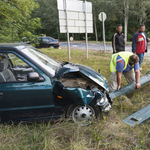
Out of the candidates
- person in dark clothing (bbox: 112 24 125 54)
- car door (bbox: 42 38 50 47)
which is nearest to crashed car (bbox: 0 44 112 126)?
person in dark clothing (bbox: 112 24 125 54)

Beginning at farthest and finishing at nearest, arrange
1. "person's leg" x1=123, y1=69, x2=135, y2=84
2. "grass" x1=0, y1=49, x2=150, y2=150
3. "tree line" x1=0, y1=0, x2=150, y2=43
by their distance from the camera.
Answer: "tree line" x1=0, y1=0, x2=150, y2=43 → "person's leg" x1=123, y1=69, x2=135, y2=84 → "grass" x1=0, y1=49, x2=150, y2=150

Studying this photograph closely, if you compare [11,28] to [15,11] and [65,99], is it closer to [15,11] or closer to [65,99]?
[15,11]

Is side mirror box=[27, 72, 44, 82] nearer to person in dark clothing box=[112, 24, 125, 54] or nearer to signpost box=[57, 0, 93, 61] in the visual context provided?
person in dark clothing box=[112, 24, 125, 54]

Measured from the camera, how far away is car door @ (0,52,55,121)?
2605 mm

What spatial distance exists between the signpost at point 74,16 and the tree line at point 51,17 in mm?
1228

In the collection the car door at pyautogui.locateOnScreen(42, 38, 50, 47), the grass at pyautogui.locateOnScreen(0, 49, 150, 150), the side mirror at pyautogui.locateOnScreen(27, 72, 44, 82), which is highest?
the car door at pyautogui.locateOnScreen(42, 38, 50, 47)

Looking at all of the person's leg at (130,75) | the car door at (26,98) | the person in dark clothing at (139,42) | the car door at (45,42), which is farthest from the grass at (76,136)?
the car door at (45,42)

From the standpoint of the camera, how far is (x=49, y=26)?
41.1 meters

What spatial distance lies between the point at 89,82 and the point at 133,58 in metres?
1.33

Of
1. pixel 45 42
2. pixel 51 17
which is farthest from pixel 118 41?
pixel 51 17

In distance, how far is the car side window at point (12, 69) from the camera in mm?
2752

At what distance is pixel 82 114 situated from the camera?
2828 mm

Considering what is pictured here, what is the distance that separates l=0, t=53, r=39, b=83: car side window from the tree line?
13.3ft

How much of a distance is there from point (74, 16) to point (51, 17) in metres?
34.2
